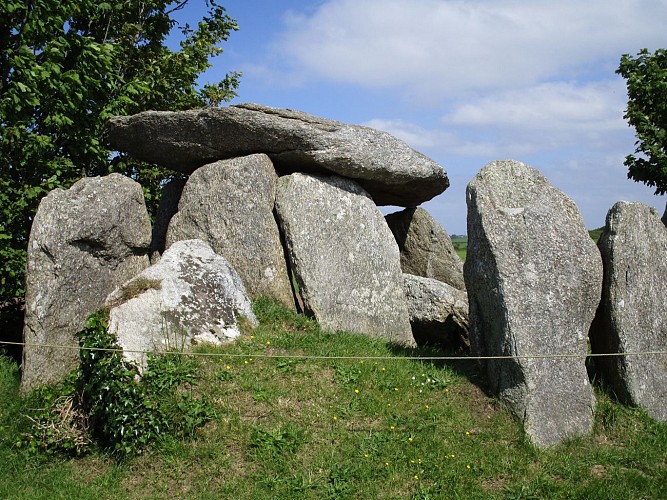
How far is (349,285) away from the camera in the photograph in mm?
11508

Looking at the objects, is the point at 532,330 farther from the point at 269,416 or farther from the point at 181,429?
the point at 181,429

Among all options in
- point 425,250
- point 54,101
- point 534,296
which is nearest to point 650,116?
point 425,250

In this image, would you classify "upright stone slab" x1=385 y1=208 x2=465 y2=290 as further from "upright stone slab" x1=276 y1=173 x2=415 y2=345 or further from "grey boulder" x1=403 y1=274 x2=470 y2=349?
"upright stone slab" x1=276 y1=173 x2=415 y2=345

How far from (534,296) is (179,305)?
4803 mm

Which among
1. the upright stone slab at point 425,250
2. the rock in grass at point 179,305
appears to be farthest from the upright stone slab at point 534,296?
the upright stone slab at point 425,250

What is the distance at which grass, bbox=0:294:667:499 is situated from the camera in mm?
7137

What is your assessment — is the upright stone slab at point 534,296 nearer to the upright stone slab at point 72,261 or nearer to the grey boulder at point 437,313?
the grey boulder at point 437,313

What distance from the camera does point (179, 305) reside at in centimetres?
924

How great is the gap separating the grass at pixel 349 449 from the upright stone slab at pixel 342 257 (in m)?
2.18

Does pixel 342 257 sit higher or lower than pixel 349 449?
higher

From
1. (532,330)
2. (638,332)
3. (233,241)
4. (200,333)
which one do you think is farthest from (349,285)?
(638,332)

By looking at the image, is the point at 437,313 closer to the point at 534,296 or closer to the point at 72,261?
the point at 534,296

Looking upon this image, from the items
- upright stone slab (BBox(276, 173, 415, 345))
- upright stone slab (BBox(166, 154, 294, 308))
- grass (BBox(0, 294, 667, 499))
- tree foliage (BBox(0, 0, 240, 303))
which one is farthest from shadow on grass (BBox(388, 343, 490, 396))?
tree foliage (BBox(0, 0, 240, 303))

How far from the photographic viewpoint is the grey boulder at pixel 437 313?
1173 cm
